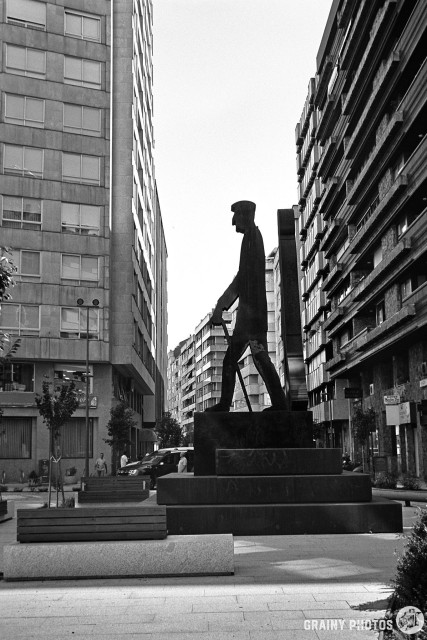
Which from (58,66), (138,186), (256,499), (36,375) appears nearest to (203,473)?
(256,499)

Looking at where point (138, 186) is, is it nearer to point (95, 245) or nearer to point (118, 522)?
point (95, 245)

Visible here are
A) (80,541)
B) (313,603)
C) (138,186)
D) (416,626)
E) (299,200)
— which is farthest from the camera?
(299,200)

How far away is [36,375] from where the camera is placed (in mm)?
44062

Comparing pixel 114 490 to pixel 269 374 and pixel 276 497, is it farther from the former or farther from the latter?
pixel 276 497

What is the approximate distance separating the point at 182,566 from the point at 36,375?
36.4 meters

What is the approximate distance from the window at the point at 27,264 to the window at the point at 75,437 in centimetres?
881


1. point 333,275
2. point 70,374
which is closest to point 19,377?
point 70,374

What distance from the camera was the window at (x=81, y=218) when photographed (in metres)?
45.6

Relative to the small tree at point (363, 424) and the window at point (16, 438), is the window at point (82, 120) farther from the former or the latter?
the small tree at point (363, 424)

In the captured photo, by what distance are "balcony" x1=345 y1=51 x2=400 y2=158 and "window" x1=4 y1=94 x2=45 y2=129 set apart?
18.7 m

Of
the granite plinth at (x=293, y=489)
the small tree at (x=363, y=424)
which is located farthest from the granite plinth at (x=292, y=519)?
the small tree at (x=363, y=424)

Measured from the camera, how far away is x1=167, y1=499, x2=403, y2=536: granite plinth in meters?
11.8

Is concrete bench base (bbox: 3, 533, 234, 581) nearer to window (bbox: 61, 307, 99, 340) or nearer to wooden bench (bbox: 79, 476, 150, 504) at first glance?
wooden bench (bbox: 79, 476, 150, 504)

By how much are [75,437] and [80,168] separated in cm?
1612
